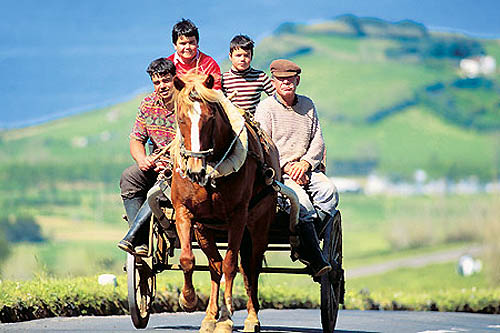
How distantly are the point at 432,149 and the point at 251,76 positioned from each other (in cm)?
7935

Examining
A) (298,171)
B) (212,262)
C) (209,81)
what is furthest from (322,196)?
(209,81)

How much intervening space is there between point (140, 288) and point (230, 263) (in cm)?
193

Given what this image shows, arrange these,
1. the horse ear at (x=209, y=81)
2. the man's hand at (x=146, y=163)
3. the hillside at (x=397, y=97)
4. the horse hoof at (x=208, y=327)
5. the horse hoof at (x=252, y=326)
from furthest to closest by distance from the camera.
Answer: the hillside at (x=397, y=97), the man's hand at (x=146, y=163), the horse hoof at (x=252, y=326), the horse hoof at (x=208, y=327), the horse ear at (x=209, y=81)

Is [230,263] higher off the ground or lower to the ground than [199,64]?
lower

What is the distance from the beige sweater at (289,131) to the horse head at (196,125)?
1984 mm

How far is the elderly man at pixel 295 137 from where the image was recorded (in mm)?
9117

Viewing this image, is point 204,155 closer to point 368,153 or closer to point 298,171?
point 298,171

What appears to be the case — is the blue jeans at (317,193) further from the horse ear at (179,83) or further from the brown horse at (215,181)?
the horse ear at (179,83)

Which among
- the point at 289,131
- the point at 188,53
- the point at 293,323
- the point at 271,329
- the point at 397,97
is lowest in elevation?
the point at 293,323

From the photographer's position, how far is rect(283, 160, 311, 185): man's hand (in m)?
9.05

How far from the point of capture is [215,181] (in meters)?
7.41

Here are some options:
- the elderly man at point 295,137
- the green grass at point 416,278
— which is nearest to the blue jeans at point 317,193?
the elderly man at point 295,137

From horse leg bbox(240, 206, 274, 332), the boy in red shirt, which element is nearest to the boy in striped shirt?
the boy in red shirt

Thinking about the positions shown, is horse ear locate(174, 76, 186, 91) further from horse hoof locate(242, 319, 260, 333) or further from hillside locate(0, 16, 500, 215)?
hillside locate(0, 16, 500, 215)
